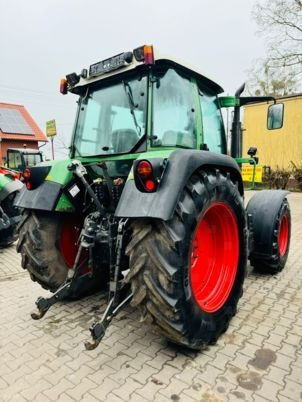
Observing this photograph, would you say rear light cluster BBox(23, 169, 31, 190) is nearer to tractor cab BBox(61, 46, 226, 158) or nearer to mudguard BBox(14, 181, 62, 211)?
mudguard BBox(14, 181, 62, 211)

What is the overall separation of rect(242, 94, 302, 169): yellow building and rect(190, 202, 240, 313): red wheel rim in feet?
44.7

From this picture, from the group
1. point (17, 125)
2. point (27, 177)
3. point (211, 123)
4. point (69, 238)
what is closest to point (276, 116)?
point (211, 123)

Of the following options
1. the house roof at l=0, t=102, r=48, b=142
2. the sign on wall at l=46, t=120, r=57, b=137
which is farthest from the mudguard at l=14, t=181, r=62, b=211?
the house roof at l=0, t=102, r=48, b=142

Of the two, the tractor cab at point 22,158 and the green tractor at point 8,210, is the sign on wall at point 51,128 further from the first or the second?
the green tractor at point 8,210

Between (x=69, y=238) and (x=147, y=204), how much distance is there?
154cm

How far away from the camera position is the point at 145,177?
205 centimetres

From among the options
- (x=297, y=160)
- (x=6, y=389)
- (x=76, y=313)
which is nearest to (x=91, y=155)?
(x=76, y=313)

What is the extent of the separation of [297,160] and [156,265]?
15509 millimetres

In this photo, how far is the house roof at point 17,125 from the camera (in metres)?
23.9

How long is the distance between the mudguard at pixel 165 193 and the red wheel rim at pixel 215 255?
27.4 inches

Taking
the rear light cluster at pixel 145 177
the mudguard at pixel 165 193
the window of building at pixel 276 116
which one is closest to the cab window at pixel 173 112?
the mudguard at pixel 165 193

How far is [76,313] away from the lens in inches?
125

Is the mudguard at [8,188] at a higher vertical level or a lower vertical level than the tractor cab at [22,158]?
lower

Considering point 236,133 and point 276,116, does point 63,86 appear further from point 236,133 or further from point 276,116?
point 276,116
